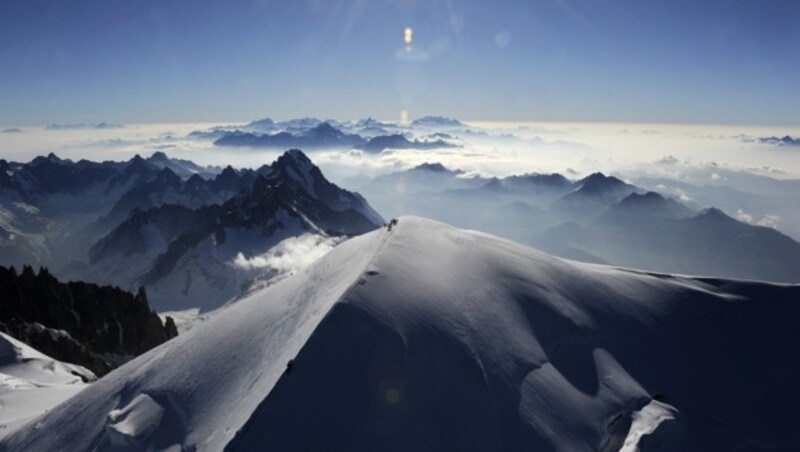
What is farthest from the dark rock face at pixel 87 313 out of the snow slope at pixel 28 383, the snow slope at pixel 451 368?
the snow slope at pixel 451 368

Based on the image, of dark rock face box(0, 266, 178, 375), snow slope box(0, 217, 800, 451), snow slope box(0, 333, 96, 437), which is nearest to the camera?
snow slope box(0, 217, 800, 451)

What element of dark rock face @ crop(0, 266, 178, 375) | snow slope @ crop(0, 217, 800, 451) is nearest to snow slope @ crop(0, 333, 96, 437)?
snow slope @ crop(0, 217, 800, 451)

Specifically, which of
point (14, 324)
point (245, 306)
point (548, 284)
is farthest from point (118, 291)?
point (548, 284)

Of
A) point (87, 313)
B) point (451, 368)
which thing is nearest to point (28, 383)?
point (451, 368)

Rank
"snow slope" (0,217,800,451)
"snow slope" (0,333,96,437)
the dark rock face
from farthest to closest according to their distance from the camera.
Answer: the dark rock face
"snow slope" (0,333,96,437)
"snow slope" (0,217,800,451)

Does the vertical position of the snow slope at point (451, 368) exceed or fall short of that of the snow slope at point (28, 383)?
it exceeds it

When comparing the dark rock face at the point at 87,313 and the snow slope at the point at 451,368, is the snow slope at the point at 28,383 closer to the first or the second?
the snow slope at the point at 451,368

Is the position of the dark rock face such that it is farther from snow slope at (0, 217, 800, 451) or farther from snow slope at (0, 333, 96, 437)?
snow slope at (0, 217, 800, 451)
